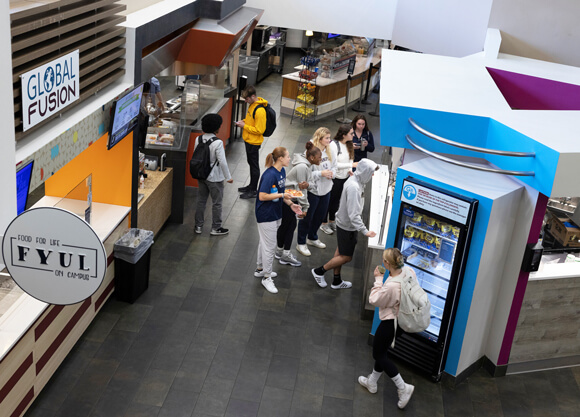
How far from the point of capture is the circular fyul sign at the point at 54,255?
3.70 metres

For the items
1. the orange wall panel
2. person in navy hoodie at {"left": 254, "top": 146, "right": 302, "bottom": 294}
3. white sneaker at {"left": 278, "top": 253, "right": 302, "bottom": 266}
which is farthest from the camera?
white sneaker at {"left": 278, "top": 253, "right": 302, "bottom": 266}

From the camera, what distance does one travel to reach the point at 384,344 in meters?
6.07

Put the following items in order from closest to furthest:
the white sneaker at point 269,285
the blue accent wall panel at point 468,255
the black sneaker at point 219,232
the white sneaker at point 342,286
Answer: the blue accent wall panel at point 468,255 → the white sneaker at point 269,285 → the white sneaker at point 342,286 → the black sneaker at point 219,232

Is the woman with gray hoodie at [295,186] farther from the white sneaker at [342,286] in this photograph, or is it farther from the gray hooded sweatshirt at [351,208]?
the white sneaker at [342,286]

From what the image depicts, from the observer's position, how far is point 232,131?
42.4ft

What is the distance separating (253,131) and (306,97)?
4.98 m

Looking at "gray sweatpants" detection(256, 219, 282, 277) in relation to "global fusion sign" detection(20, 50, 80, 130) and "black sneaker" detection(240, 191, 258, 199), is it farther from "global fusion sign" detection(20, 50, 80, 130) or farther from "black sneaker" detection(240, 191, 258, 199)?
"global fusion sign" detection(20, 50, 80, 130)

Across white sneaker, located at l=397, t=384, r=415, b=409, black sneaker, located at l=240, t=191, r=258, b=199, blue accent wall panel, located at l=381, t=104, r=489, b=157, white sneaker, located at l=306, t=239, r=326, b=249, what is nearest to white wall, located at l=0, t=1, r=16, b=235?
blue accent wall panel, located at l=381, t=104, r=489, b=157

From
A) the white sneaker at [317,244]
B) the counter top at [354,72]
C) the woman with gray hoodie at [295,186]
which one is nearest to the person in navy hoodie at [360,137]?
the white sneaker at [317,244]

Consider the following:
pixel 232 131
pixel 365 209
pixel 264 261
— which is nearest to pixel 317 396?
pixel 264 261

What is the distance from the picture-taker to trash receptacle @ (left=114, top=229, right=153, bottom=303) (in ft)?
23.6

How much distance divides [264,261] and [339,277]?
936 mm

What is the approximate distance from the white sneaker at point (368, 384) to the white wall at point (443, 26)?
238 inches

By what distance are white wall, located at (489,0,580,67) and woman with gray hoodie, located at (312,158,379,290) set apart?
10.8ft
